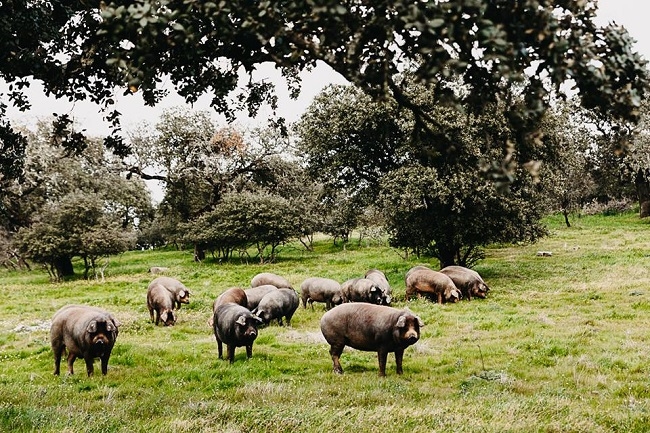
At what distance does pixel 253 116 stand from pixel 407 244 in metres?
16.1

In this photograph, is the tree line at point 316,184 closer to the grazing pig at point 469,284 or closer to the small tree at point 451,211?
the small tree at point 451,211

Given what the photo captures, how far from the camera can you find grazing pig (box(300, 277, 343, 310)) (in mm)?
20047

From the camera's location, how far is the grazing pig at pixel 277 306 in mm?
16984

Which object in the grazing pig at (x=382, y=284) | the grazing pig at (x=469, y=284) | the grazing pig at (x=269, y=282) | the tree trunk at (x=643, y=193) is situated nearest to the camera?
the grazing pig at (x=382, y=284)

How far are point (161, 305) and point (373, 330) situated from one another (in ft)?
33.1

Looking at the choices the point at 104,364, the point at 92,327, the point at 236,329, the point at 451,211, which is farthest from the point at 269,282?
the point at 92,327

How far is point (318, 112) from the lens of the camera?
28.4 m

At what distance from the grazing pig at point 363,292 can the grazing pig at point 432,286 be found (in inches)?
98.1

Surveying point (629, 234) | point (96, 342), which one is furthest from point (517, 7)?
point (629, 234)

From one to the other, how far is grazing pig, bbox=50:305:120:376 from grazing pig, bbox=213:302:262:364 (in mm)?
2469

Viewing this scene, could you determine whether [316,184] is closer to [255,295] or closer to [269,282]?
[269,282]

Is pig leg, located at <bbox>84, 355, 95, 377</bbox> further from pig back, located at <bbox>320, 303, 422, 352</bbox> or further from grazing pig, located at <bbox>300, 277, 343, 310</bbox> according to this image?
grazing pig, located at <bbox>300, 277, 343, 310</bbox>

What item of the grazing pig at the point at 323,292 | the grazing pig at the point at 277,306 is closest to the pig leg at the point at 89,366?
the grazing pig at the point at 277,306

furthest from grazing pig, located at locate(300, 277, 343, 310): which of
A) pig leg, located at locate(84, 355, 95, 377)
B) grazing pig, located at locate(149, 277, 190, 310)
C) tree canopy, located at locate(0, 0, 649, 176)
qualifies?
tree canopy, located at locate(0, 0, 649, 176)
